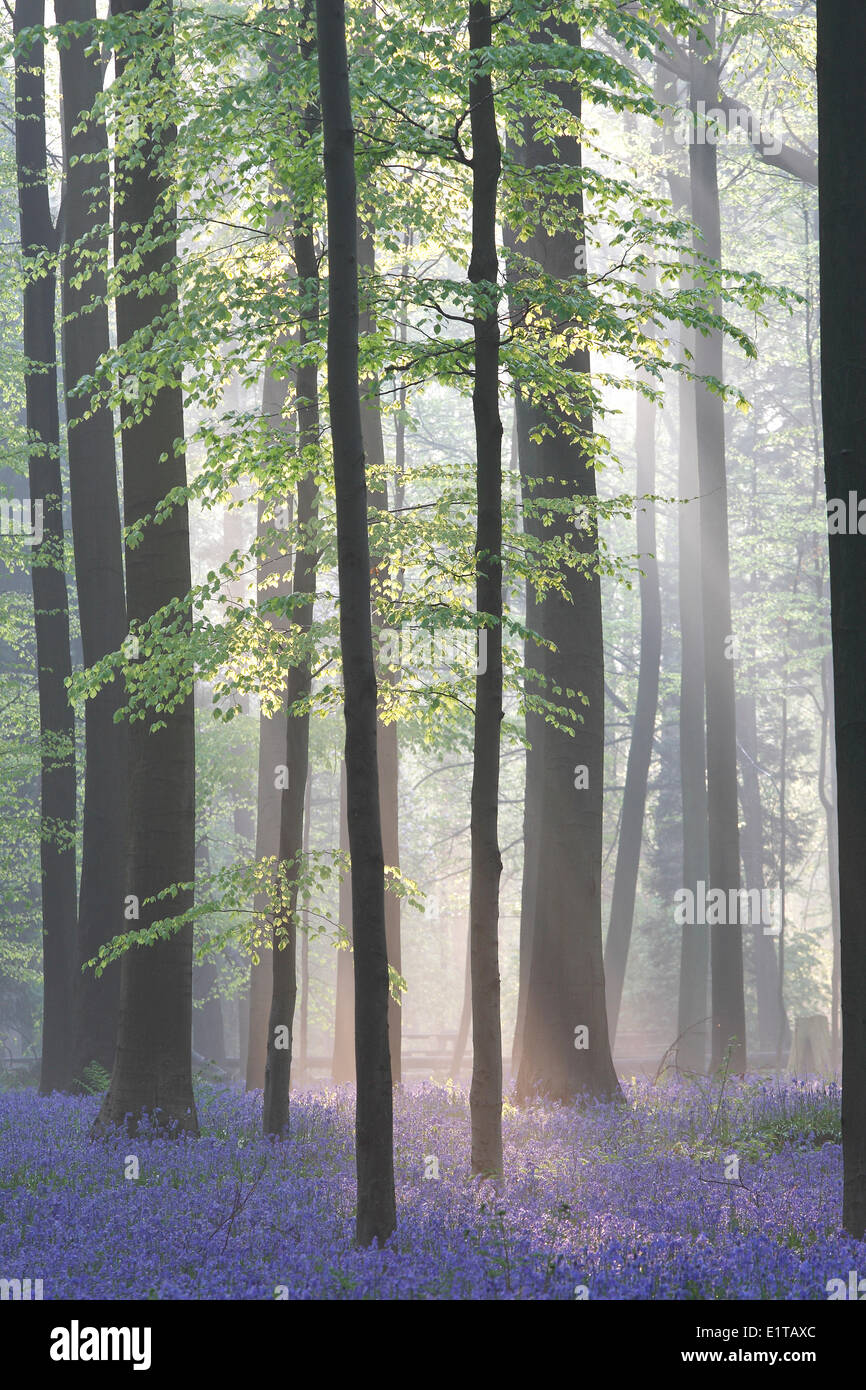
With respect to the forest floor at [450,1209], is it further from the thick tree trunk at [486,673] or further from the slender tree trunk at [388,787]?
the slender tree trunk at [388,787]

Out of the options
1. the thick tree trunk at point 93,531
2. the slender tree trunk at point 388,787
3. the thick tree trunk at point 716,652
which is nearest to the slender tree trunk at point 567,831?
the slender tree trunk at point 388,787

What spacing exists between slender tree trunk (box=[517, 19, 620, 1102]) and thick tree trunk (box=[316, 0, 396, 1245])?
16.9 ft

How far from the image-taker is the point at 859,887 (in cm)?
689

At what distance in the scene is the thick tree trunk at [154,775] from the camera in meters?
9.77

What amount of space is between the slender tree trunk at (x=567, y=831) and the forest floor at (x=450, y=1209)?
984mm

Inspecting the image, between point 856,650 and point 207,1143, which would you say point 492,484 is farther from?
point 207,1143

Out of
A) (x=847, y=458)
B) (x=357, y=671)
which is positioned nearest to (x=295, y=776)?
(x=357, y=671)

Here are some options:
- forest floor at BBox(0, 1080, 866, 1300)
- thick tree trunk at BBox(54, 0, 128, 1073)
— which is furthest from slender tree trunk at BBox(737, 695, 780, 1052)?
forest floor at BBox(0, 1080, 866, 1300)

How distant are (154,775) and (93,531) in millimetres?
5549

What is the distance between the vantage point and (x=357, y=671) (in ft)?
21.5
